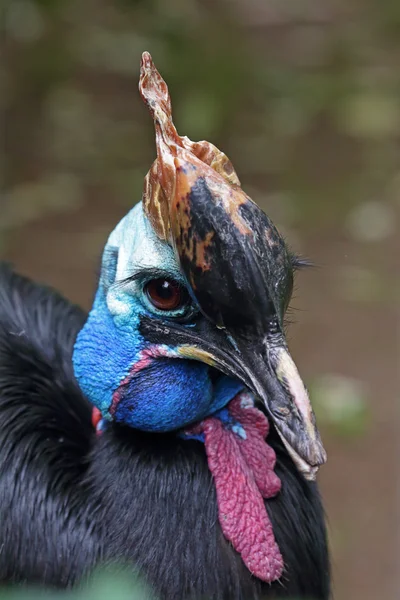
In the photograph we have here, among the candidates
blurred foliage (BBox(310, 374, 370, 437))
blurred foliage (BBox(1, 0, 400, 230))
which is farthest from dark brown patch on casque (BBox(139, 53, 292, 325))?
blurred foliage (BBox(1, 0, 400, 230))

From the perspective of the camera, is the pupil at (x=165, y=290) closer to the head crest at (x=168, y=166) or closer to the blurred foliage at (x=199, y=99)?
the head crest at (x=168, y=166)

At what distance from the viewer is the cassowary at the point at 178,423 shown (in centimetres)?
148

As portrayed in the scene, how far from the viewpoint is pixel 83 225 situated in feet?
13.9

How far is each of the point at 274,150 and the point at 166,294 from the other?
3.29 m

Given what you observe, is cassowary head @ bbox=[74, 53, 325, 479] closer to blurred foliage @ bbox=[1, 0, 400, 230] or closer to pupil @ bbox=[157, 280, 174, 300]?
pupil @ bbox=[157, 280, 174, 300]

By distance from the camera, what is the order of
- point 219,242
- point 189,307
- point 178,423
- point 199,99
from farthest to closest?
point 199,99 → point 178,423 → point 189,307 → point 219,242

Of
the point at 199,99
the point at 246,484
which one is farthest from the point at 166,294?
the point at 199,99

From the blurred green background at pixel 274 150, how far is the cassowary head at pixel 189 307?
1.27 metres

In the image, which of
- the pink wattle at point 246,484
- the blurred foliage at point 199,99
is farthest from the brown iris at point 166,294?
the blurred foliage at point 199,99

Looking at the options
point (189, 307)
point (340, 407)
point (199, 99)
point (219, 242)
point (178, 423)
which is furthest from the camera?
point (199, 99)

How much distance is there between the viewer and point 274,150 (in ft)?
15.8

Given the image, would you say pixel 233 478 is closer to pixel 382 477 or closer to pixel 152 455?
pixel 152 455

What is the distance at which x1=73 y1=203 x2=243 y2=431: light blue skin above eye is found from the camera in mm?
1688

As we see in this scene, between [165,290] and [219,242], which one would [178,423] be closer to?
[165,290]
